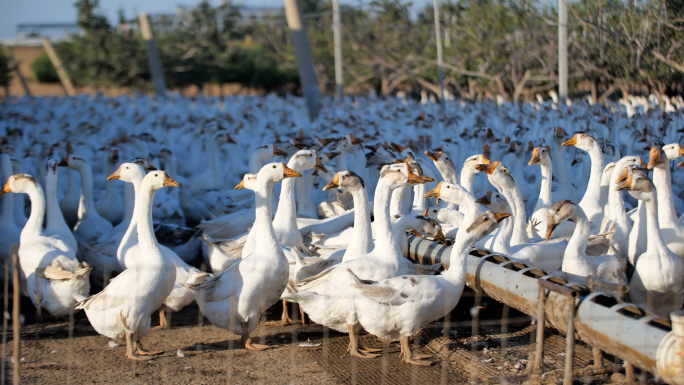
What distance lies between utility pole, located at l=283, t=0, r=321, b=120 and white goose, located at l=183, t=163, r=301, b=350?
32.7 feet

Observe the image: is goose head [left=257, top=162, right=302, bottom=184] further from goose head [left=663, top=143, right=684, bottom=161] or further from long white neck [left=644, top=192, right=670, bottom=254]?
goose head [left=663, top=143, right=684, bottom=161]

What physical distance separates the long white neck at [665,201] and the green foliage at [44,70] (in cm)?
3561

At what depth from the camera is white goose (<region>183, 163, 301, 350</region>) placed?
13.8ft

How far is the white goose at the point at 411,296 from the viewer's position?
148 inches

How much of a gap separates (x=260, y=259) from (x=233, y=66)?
27.9 meters

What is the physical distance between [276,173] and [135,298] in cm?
122

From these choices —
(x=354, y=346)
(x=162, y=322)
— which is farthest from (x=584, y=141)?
Answer: (x=162, y=322)

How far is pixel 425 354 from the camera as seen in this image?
162 inches

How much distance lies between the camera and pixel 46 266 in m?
4.77

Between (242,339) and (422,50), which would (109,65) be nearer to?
(422,50)

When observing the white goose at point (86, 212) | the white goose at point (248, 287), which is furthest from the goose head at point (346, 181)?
the white goose at point (86, 212)


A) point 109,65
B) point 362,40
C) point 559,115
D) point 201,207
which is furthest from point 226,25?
point 201,207

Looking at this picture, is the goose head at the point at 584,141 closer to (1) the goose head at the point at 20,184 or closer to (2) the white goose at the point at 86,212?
(2) the white goose at the point at 86,212

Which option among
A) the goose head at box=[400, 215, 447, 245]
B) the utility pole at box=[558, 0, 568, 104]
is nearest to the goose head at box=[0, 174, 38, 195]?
the goose head at box=[400, 215, 447, 245]
